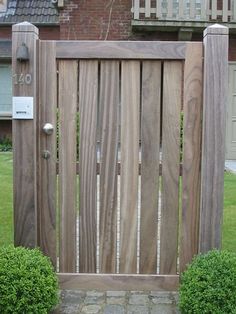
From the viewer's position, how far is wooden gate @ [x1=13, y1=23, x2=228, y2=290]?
3.48m

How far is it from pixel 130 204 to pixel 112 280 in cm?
55

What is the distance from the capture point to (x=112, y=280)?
12.0ft

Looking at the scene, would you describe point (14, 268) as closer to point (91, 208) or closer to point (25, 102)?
point (91, 208)

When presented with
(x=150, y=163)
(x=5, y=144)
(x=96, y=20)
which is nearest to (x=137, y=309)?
(x=150, y=163)

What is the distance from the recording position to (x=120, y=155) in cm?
360

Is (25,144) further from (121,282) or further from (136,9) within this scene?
(136,9)

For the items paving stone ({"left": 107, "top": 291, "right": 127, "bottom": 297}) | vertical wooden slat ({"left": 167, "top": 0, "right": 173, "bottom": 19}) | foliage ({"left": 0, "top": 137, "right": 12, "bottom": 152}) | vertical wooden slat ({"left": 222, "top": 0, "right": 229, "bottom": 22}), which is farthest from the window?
paving stone ({"left": 107, "top": 291, "right": 127, "bottom": 297})

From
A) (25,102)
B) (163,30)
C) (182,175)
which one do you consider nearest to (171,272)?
(182,175)

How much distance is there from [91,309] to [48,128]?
4.02 ft

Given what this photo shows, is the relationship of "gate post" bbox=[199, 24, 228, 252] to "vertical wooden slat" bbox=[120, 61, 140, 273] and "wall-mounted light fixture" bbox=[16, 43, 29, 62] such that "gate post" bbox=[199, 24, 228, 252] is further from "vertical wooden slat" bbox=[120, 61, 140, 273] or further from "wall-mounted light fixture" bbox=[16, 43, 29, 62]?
"wall-mounted light fixture" bbox=[16, 43, 29, 62]

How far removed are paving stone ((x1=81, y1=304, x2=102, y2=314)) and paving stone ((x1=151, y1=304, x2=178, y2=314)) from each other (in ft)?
1.15

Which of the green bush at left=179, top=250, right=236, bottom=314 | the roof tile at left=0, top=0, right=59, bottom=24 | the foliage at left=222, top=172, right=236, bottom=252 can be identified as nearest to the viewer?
the green bush at left=179, top=250, right=236, bottom=314

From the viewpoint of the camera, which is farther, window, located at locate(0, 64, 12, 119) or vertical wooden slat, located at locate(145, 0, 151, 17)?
window, located at locate(0, 64, 12, 119)

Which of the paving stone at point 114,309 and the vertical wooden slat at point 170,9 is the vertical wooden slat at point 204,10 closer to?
the vertical wooden slat at point 170,9
